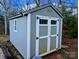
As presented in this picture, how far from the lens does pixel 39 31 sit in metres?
6.31

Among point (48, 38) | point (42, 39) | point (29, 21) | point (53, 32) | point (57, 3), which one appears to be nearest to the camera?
point (29, 21)

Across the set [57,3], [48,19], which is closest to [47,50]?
[48,19]

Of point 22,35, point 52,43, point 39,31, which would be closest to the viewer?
point 39,31

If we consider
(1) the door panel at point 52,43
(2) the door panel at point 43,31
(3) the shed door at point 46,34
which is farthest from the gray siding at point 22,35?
(1) the door panel at point 52,43

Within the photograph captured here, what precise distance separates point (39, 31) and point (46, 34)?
680 mm

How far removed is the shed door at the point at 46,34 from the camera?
246 inches

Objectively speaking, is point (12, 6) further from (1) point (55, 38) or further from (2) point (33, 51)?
(2) point (33, 51)

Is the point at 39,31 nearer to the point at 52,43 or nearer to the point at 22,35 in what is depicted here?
the point at 22,35

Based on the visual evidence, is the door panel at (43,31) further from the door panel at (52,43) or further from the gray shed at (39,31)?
the door panel at (52,43)

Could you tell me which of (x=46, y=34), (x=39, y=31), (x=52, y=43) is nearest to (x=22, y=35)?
(x=39, y=31)

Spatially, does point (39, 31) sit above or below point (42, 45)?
above

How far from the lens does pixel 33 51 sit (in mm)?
6012

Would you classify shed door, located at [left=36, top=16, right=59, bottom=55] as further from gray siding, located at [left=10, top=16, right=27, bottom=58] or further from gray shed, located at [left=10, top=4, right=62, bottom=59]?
gray siding, located at [left=10, top=16, right=27, bottom=58]

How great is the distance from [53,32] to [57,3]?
6166 millimetres
